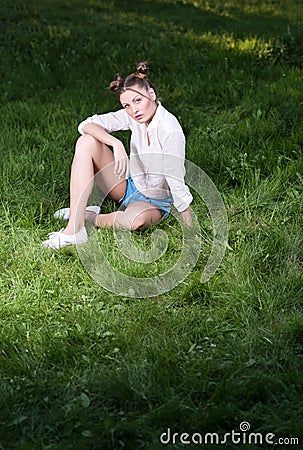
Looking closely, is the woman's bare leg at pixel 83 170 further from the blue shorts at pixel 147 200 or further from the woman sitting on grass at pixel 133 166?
the blue shorts at pixel 147 200

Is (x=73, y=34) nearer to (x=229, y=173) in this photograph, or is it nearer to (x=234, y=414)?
(x=229, y=173)

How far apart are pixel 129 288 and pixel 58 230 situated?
2.69ft

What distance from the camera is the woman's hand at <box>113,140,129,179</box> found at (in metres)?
4.10

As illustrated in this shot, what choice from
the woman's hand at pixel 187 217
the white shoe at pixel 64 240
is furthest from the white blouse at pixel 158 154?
the white shoe at pixel 64 240

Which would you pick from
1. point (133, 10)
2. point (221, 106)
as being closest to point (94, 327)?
point (221, 106)

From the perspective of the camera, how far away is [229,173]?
15.5 feet

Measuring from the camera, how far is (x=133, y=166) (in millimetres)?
4309

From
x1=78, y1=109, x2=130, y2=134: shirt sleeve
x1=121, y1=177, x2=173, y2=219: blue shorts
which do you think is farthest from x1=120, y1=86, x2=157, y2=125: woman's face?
x1=121, y1=177, x2=173, y2=219: blue shorts

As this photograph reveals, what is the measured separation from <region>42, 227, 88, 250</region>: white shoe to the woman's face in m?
0.75

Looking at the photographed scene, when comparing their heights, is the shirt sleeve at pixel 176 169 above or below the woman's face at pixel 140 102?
below

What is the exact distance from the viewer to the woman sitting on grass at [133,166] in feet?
13.1

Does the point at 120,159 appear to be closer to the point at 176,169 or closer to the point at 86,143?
the point at 86,143

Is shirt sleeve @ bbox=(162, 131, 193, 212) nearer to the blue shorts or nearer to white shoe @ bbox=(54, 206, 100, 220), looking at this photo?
the blue shorts

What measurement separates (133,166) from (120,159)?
202 mm
